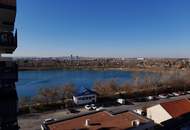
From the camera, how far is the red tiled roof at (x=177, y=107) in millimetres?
19844

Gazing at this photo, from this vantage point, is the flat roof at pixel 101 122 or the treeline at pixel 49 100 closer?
the flat roof at pixel 101 122

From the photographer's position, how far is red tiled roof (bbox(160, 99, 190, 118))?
65.1 feet

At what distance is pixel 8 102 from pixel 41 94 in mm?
23282

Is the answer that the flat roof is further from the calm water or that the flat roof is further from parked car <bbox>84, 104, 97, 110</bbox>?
the calm water

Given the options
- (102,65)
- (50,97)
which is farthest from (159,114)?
(102,65)

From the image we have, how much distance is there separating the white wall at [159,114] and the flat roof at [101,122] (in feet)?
11.1

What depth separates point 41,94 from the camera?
97.6ft

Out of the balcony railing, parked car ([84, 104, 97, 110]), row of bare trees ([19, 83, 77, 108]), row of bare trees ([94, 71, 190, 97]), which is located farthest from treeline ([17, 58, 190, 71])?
the balcony railing

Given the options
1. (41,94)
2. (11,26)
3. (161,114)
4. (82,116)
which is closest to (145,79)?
(41,94)

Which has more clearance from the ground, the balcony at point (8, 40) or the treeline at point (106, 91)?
the balcony at point (8, 40)

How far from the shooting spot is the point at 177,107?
20906 mm

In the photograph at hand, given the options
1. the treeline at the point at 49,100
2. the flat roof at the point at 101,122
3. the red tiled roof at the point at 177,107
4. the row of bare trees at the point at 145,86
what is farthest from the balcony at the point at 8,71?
the row of bare trees at the point at 145,86

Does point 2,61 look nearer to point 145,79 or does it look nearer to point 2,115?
point 2,115

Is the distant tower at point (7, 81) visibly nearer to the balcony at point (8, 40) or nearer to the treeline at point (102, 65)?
the balcony at point (8, 40)
